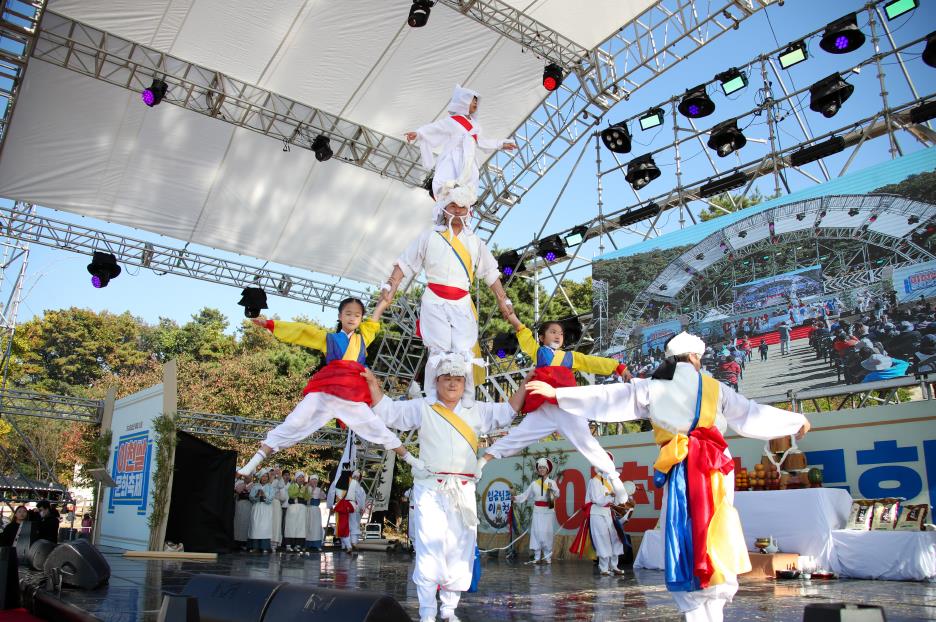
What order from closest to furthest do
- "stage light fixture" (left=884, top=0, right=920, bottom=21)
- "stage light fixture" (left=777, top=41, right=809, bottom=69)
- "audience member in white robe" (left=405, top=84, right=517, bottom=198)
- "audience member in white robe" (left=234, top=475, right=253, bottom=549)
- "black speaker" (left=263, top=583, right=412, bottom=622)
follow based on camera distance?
"black speaker" (left=263, top=583, right=412, bottom=622)
"audience member in white robe" (left=405, top=84, right=517, bottom=198)
"stage light fixture" (left=884, top=0, right=920, bottom=21)
"stage light fixture" (left=777, top=41, right=809, bottom=69)
"audience member in white robe" (left=234, top=475, right=253, bottom=549)

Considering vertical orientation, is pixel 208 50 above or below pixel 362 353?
above

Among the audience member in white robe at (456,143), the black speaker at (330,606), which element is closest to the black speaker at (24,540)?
the audience member in white robe at (456,143)

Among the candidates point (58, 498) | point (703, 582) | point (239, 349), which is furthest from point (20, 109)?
point (239, 349)

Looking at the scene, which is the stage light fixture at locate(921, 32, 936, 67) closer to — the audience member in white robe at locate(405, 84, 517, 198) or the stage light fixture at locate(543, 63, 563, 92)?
the stage light fixture at locate(543, 63, 563, 92)

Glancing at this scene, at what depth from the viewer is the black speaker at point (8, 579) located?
449cm

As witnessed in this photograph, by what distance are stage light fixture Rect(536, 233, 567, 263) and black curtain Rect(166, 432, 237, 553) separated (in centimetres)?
590

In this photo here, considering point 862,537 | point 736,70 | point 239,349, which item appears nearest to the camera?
point 862,537

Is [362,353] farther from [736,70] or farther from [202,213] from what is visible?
[202,213]

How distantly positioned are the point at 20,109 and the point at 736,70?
362 inches

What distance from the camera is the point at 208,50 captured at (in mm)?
9328

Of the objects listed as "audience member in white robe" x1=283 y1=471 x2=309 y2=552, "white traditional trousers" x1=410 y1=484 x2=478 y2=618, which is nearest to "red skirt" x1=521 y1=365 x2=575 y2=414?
"white traditional trousers" x1=410 y1=484 x2=478 y2=618

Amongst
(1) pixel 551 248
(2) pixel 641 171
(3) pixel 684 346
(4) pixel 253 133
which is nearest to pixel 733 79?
(2) pixel 641 171

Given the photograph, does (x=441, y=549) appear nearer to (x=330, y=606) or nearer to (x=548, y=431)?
(x=548, y=431)

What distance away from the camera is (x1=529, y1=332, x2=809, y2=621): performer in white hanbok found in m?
2.90
